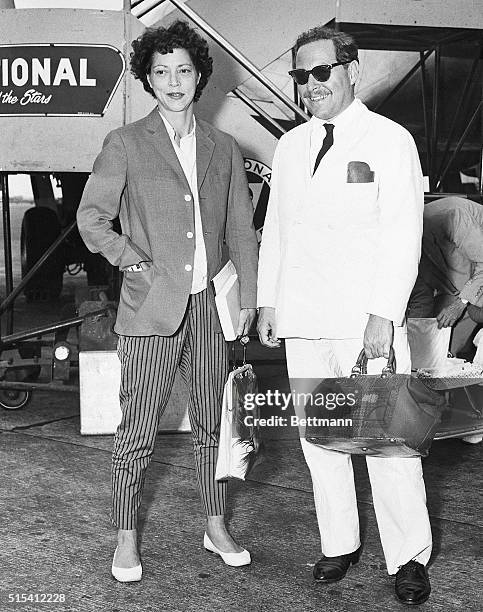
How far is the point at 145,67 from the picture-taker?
3.59m

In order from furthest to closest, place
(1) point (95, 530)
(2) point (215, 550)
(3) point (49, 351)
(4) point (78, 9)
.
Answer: (3) point (49, 351)
(4) point (78, 9)
(1) point (95, 530)
(2) point (215, 550)

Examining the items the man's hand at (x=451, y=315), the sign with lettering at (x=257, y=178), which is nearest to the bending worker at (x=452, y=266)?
the man's hand at (x=451, y=315)

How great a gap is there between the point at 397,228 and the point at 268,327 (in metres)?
0.65

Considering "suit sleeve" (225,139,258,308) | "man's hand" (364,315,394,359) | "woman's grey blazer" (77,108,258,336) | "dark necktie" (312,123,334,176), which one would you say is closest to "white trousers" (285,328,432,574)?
"man's hand" (364,315,394,359)

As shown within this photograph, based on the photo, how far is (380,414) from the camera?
3.26 meters

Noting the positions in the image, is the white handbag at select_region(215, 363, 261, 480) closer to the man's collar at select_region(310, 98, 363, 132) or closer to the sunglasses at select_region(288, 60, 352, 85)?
the man's collar at select_region(310, 98, 363, 132)

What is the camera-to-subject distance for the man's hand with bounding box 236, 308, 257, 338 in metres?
3.68

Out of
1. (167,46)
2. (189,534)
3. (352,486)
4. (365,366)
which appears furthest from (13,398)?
(365,366)

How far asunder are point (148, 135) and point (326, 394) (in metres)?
1.11

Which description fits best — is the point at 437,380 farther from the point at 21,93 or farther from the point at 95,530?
the point at 21,93

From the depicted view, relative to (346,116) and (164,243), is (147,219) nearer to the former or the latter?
(164,243)

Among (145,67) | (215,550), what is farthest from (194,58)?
(215,550)

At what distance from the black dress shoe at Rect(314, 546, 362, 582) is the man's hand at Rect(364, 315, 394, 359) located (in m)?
0.83

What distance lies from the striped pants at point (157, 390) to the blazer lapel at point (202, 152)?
43cm
